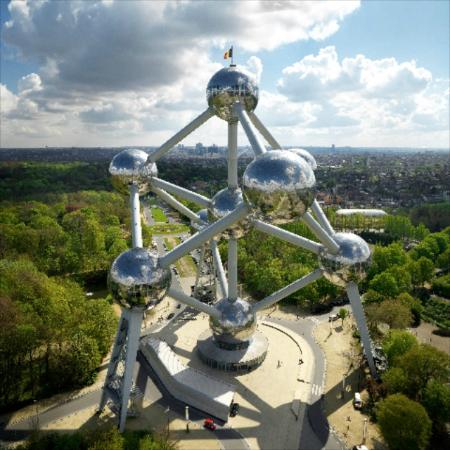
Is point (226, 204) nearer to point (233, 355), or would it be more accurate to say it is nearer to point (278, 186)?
point (278, 186)

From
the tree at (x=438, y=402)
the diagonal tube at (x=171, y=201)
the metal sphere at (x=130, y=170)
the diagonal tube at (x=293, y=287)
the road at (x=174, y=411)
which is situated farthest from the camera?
the diagonal tube at (x=171, y=201)

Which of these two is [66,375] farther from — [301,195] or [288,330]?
[301,195]

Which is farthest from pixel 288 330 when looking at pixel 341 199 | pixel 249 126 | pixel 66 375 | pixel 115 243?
pixel 341 199

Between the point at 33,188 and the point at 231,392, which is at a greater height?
the point at 33,188

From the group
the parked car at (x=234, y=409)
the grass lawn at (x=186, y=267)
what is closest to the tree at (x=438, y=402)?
the parked car at (x=234, y=409)

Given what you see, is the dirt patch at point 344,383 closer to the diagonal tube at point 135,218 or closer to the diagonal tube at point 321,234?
the diagonal tube at point 321,234

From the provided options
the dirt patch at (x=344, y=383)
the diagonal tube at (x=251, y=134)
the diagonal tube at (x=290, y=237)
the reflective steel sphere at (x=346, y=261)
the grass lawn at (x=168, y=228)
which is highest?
the diagonal tube at (x=251, y=134)
